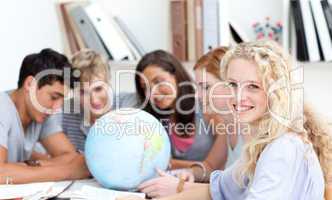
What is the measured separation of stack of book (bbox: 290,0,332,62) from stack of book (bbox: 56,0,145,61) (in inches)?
34.5

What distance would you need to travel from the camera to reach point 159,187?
5.86 feet

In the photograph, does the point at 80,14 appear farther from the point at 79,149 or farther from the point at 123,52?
the point at 79,149

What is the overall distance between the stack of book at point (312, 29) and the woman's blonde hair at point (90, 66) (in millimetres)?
943

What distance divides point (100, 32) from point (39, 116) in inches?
35.4

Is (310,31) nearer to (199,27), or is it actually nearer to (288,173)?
(199,27)

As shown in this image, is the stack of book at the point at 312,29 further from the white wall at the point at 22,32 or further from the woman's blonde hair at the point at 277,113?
the white wall at the point at 22,32

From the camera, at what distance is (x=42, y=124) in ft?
7.50

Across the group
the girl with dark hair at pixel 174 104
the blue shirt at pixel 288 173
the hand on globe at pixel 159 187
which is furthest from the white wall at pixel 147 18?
the blue shirt at pixel 288 173

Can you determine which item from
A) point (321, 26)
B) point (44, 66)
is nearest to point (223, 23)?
point (321, 26)

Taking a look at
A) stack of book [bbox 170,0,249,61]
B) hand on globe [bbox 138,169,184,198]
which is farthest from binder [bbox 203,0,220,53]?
hand on globe [bbox 138,169,184,198]

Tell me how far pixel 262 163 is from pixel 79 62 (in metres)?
1.30

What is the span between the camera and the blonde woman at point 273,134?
4.31ft

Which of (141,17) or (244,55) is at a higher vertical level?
(141,17)

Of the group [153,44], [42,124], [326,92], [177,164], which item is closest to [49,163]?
[42,124]
